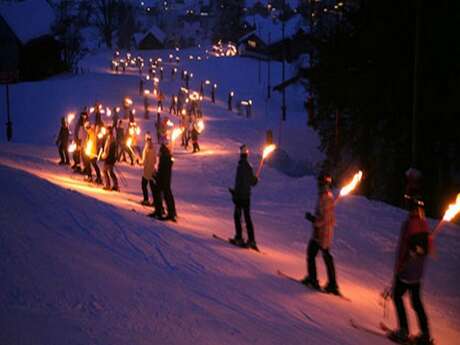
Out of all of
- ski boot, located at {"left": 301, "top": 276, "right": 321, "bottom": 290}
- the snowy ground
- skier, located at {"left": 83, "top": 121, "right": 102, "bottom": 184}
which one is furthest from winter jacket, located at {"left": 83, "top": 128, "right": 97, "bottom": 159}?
ski boot, located at {"left": 301, "top": 276, "right": 321, "bottom": 290}

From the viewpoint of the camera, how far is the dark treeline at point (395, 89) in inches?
931

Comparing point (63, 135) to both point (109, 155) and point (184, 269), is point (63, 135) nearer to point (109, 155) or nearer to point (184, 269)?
point (109, 155)

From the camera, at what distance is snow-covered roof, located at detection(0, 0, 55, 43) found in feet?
171

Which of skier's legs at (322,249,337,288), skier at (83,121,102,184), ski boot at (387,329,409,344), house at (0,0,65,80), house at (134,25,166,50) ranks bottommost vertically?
ski boot at (387,329,409,344)

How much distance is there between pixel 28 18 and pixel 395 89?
129ft

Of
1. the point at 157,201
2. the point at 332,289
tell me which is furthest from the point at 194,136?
the point at 332,289

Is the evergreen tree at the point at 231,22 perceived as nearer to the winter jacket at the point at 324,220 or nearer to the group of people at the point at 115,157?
the group of people at the point at 115,157

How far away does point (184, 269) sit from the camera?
9789 millimetres

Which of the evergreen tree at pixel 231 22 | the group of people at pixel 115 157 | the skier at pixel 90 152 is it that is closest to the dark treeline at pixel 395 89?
the group of people at pixel 115 157

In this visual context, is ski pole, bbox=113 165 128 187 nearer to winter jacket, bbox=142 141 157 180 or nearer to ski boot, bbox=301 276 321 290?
winter jacket, bbox=142 141 157 180

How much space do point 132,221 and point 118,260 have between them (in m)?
3.57

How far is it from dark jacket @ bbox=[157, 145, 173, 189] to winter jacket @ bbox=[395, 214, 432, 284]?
707 centimetres

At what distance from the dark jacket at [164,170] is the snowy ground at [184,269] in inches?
33.7

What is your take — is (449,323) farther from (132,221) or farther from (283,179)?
(283,179)
